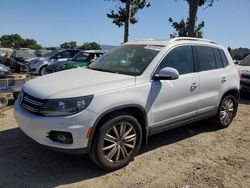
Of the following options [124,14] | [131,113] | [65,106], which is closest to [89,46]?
[124,14]

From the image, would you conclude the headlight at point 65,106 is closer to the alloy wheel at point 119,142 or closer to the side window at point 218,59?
the alloy wheel at point 119,142

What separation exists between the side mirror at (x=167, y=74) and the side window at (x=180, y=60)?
0.69 ft

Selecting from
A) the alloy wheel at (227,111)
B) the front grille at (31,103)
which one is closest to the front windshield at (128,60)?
the front grille at (31,103)

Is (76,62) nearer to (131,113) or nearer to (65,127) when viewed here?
(131,113)

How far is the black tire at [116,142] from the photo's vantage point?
12.6 ft

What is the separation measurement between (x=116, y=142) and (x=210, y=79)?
2383 millimetres

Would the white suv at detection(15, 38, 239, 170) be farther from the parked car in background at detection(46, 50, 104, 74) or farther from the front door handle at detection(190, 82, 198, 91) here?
the parked car in background at detection(46, 50, 104, 74)

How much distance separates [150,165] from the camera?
14.4ft

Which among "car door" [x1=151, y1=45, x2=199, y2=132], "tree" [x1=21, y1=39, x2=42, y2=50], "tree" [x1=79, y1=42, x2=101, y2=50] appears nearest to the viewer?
"car door" [x1=151, y1=45, x2=199, y2=132]

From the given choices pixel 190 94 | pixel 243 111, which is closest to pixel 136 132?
pixel 190 94

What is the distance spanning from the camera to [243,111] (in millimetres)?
8141

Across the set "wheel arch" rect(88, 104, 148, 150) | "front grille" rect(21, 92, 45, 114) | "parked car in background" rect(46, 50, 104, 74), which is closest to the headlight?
"front grille" rect(21, 92, 45, 114)

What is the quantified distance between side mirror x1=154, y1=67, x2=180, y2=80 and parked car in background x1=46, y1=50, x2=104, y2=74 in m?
6.63

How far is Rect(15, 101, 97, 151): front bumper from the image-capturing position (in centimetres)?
361
